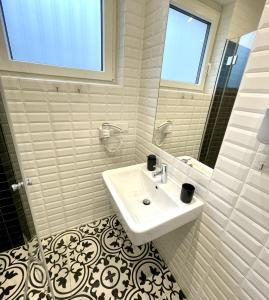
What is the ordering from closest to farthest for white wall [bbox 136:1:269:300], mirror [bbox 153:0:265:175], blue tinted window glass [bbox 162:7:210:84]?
white wall [bbox 136:1:269:300] → mirror [bbox 153:0:265:175] → blue tinted window glass [bbox 162:7:210:84]

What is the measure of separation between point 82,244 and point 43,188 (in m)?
0.65

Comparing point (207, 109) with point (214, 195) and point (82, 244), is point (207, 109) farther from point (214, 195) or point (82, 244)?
point (82, 244)

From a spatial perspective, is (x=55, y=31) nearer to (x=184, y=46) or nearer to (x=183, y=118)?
(x=184, y=46)

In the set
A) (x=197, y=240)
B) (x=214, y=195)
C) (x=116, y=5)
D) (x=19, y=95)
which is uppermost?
(x=116, y=5)

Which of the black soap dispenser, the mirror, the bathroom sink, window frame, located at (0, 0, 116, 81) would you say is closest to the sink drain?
the bathroom sink

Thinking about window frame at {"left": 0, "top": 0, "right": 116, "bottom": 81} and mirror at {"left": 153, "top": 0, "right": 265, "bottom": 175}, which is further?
window frame at {"left": 0, "top": 0, "right": 116, "bottom": 81}

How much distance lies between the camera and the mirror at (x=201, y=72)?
75 cm

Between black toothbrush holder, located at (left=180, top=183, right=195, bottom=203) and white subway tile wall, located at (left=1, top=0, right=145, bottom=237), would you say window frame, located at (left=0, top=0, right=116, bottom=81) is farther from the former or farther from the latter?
black toothbrush holder, located at (left=180, top=183, right=195, bottom=203)

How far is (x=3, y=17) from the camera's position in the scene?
987 millimetres

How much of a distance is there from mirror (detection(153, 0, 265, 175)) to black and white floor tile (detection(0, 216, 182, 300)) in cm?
100

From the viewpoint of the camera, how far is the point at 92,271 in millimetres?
1303

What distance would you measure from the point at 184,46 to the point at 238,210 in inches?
41.4

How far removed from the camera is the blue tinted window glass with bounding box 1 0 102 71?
1.03 meters

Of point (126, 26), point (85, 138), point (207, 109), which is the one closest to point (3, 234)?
point (85, 138)
